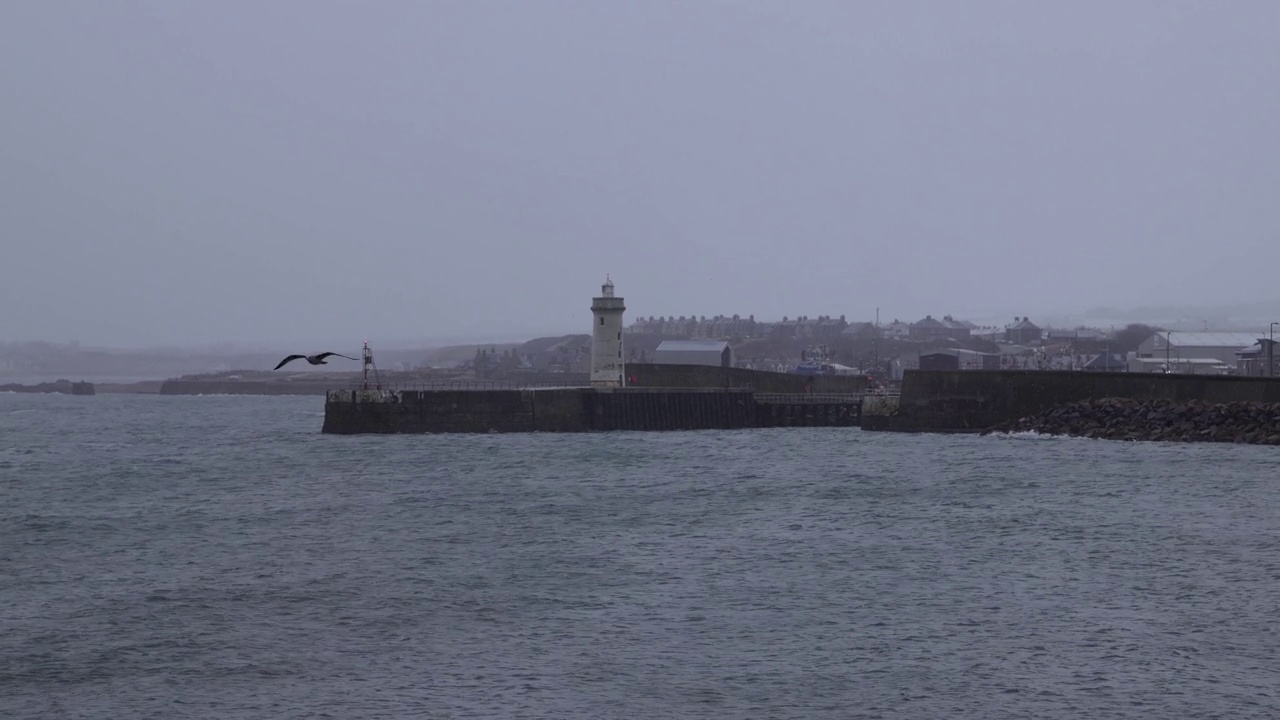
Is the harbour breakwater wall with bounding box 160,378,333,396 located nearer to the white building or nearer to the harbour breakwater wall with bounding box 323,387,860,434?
the white building

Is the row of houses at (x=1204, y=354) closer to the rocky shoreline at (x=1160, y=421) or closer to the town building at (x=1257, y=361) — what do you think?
the town building at (x=1257, y=361)

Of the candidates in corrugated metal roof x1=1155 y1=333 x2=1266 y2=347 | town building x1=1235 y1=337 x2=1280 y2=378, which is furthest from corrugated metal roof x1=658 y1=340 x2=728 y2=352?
corrugated metal roof x1=1155 y1=333 x2=1266 y2=347

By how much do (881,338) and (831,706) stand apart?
561 feet

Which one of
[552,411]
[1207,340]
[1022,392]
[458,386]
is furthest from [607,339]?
[1207,340]

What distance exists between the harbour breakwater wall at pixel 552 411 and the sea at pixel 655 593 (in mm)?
15559

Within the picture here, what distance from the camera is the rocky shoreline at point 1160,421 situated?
47766mm

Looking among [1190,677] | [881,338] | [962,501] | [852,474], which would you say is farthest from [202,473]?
[881,338]

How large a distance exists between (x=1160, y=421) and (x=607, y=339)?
2184 centimetres

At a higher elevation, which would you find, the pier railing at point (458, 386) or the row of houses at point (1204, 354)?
the row of houses at point (1204, 354)

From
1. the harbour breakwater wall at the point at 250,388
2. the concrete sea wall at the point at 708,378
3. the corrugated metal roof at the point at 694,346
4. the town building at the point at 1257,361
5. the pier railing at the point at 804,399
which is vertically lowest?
the harbour breakwater wall at the point at 250,388

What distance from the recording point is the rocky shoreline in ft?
157

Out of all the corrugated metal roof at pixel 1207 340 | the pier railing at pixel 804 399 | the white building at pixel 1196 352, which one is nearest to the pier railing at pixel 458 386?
the pier railing at pixel 804 399

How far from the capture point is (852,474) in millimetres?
40125

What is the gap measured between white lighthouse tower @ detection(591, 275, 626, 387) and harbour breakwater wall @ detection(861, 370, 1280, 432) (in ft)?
38.3
